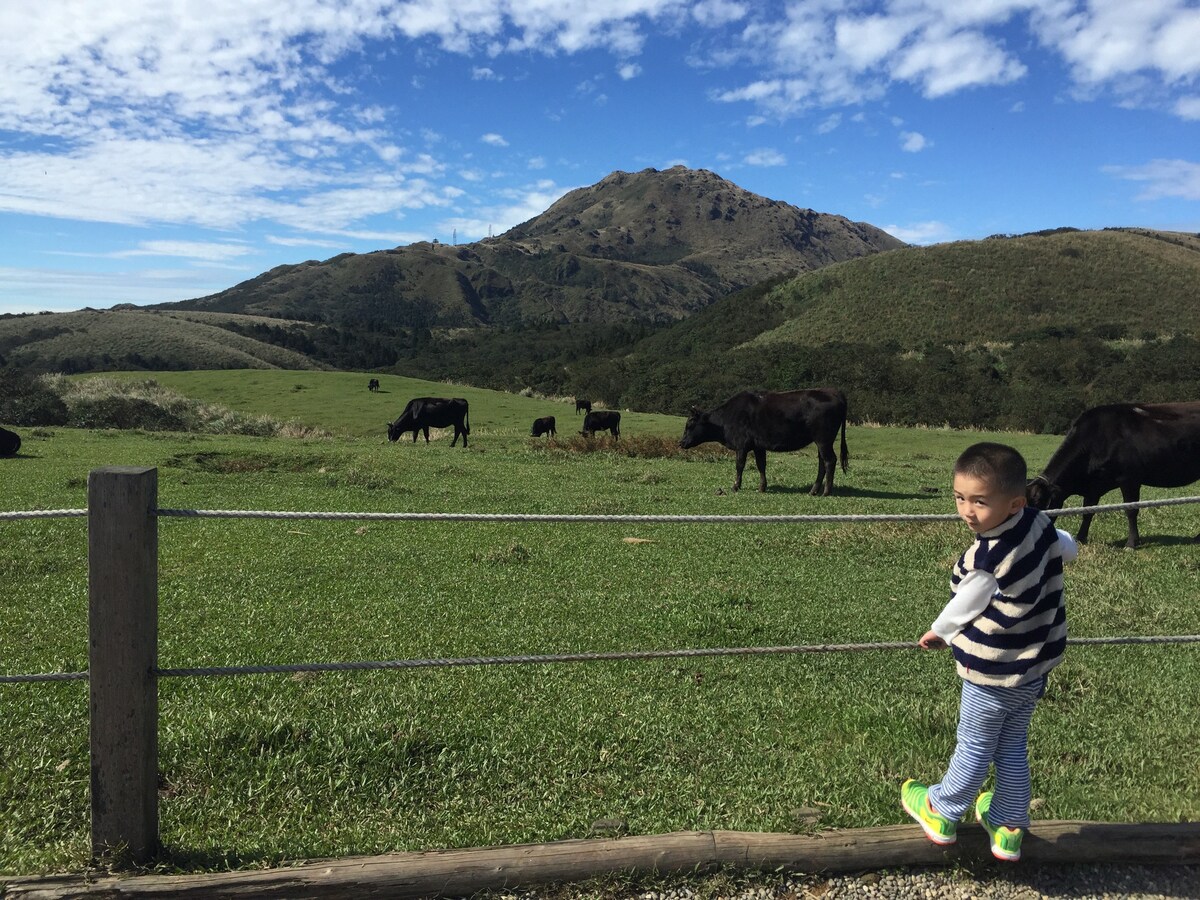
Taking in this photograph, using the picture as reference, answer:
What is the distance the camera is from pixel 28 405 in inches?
1206

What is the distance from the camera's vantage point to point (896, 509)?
592 inches

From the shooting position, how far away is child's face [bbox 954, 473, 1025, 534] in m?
3.27

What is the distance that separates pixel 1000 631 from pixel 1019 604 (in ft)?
0.45

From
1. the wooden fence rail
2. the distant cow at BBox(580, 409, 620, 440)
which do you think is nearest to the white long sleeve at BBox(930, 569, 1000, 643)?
the wooden fence rail

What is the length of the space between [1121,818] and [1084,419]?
975 cm

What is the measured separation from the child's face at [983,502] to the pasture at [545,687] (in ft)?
5.23

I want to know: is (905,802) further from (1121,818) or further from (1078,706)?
(1078,706)

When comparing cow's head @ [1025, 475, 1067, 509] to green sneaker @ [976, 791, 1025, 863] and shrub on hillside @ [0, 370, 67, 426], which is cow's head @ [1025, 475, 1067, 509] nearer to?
green sneaker @ [976, 791, 1025, 863]

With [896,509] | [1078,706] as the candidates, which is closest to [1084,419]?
[896,509]

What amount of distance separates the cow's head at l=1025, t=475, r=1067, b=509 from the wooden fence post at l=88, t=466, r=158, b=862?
11521mm

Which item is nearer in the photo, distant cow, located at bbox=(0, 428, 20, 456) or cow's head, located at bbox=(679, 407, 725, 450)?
distant cow, located at bbox=(0, 428, 20, 456)

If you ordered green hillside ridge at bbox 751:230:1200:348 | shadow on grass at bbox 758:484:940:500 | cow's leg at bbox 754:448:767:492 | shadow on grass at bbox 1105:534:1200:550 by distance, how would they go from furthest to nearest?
green hillside ridge at bbox 751:230:1200:348 < cow's leg at bbox 754:448:767:492 < shadow on grass at bbox 758:484:940:500 < shadow on grass at bbox 1105:534:1200:550

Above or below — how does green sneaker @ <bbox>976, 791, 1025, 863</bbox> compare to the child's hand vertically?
below

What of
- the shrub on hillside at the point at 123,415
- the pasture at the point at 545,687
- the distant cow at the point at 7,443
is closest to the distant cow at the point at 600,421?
the shrub on hillside at the point at 123,415
